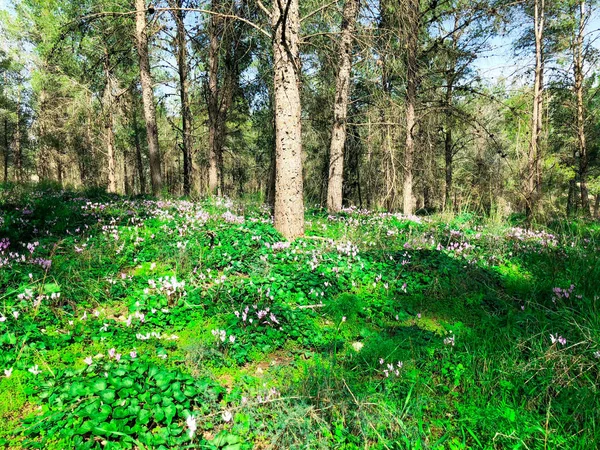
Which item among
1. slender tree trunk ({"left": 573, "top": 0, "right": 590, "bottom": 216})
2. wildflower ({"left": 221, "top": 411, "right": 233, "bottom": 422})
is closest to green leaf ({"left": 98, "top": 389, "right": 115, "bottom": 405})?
wildflower ({"left": 221, "top": 411, "right": 233, "bottom": 422})

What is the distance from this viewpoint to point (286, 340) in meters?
3.50

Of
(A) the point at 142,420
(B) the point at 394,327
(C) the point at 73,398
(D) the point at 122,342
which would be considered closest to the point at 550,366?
(B) the point at 394,327

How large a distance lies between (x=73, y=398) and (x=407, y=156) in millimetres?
9189

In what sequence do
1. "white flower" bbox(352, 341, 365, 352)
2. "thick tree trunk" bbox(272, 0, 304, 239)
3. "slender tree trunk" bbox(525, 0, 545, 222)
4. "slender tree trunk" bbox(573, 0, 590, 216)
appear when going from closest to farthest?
"white flower" bbox(352, 341, 365, 352)
"thick tree trunk" bbox(272, 0, 304, 239)
"slender tree trunk" bbox(525, 0, 545, 222)
"slender tree trunk" bbox(573, 0, 590, 216)

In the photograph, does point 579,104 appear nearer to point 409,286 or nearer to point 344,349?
point 409,286

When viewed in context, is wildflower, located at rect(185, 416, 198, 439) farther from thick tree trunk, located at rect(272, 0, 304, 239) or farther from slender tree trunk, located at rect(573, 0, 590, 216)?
slender tree trunk, located at rect(573, 0, 590, 216)

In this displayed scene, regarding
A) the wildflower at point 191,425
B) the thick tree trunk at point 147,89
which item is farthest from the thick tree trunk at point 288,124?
the thick tree trunk at point 147,89

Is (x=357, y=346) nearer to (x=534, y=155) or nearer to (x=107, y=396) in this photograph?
(x=107, y=396)

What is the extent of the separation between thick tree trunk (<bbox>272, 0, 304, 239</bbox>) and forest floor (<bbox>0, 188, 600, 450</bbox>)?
0.44m

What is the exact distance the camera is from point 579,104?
16.4m

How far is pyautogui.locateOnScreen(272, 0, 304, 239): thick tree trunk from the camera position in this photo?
19.5 ft

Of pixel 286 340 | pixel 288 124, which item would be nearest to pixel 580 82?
pixel 288 124

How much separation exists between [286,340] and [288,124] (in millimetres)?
4013

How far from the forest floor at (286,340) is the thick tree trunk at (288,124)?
44 centimetres
